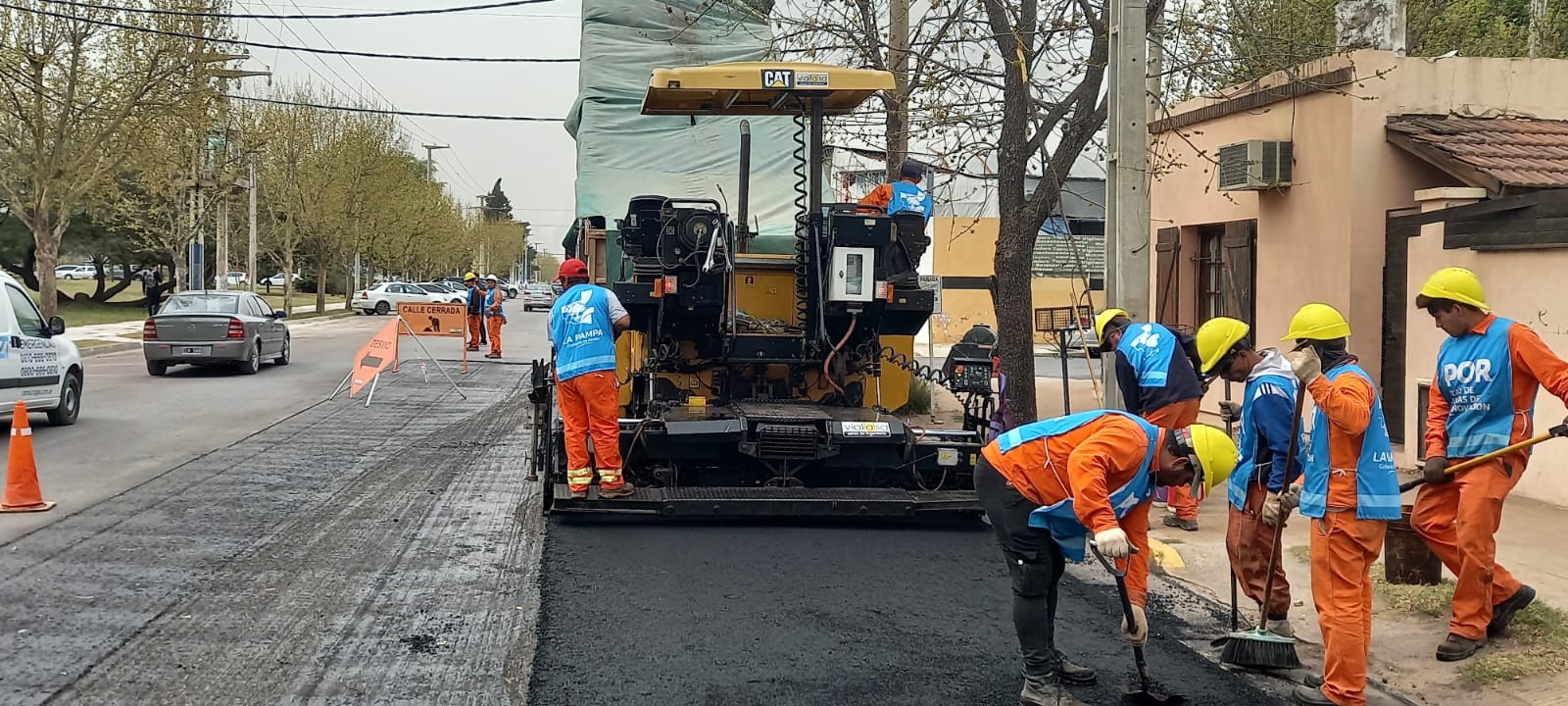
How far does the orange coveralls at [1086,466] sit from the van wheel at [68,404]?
39.0ft

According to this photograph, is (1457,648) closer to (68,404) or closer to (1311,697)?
(1311,697)

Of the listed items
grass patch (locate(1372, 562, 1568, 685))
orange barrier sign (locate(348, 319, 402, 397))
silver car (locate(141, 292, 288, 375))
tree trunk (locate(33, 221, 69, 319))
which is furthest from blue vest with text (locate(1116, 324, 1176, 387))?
tree trunk (locate(33, 221, 69, 319))

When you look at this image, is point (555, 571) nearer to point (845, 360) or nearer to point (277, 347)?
point (845, 360)

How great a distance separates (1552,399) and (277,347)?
63.0 ft

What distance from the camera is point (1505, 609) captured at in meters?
5.82

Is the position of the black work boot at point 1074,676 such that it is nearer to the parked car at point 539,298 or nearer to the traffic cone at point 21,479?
the traffic cone at point 21,479

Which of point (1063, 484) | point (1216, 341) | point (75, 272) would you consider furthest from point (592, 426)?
point (75, 272)

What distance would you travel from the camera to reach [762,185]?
12.3 metres

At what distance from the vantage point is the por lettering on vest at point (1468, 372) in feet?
18.9

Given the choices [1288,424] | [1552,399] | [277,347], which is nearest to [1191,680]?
[1288,424]

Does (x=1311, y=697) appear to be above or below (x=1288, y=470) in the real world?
below

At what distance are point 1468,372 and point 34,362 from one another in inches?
491

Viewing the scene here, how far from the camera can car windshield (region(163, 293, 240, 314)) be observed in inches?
813

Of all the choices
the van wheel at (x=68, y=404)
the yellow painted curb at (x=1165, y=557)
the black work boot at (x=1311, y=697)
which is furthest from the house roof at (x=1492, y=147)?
the van wheel at (x=68, y=404)
